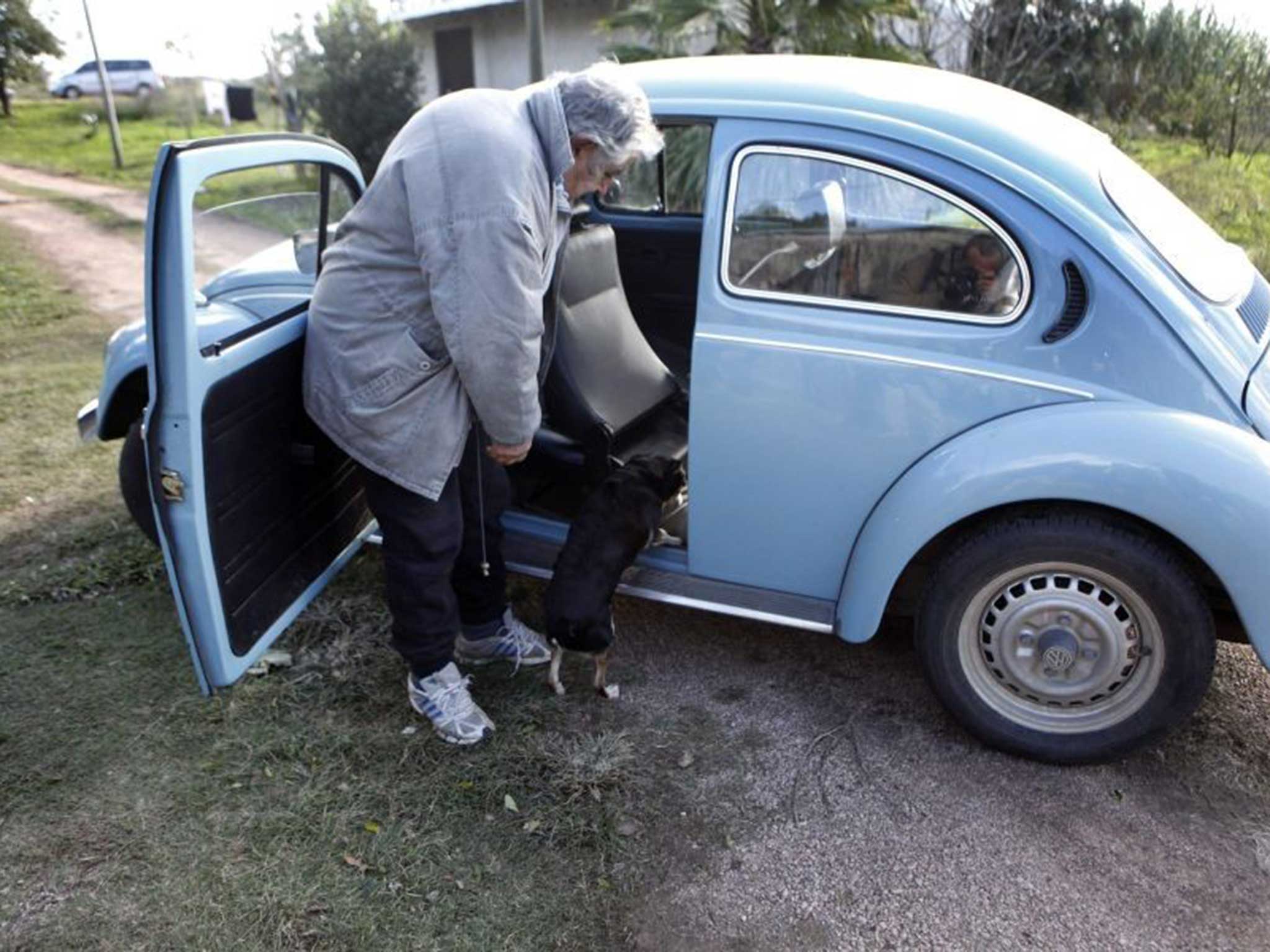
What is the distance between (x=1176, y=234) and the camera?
2.95 m

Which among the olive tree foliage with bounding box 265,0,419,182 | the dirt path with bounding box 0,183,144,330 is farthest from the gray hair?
the olive tree foliage with bounding box 265,0,419,182

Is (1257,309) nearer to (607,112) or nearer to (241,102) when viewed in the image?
(607,112)

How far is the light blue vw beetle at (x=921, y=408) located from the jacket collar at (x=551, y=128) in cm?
59

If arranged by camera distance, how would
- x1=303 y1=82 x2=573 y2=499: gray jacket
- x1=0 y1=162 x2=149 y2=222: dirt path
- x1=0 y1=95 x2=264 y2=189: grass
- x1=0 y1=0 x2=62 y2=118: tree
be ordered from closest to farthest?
x1=303 y1=82 x2=573 y2=499: gray jacket
x1=0 y1=162 x2=149 y2=222: dirt path
x1=0 y1=95 x2=264 y2=189: grass
x1=0 y1=0 x2=62 y2=118: tree

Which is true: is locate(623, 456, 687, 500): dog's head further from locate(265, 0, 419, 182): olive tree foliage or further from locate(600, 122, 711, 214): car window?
locate(265, 0, 419, 182): olive tree foliage

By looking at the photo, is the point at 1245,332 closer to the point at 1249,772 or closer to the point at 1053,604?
the point at 1053,604

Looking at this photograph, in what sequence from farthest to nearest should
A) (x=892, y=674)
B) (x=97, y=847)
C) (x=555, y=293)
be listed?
(x=892, y=674)
(x=555, y=293)
(x=97, y=847)

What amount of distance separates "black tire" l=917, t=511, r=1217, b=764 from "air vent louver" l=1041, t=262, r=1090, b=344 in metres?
0.51

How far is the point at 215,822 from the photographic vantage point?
2781 millimetres

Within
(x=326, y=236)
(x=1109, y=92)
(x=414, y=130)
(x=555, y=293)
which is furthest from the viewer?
(x=1109, y=92)

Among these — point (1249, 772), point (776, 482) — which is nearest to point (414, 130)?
point (776, 482)

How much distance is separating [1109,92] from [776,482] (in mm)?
14129

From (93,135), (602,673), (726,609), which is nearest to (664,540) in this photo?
(726,609)

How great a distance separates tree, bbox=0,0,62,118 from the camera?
26750 millimetres
